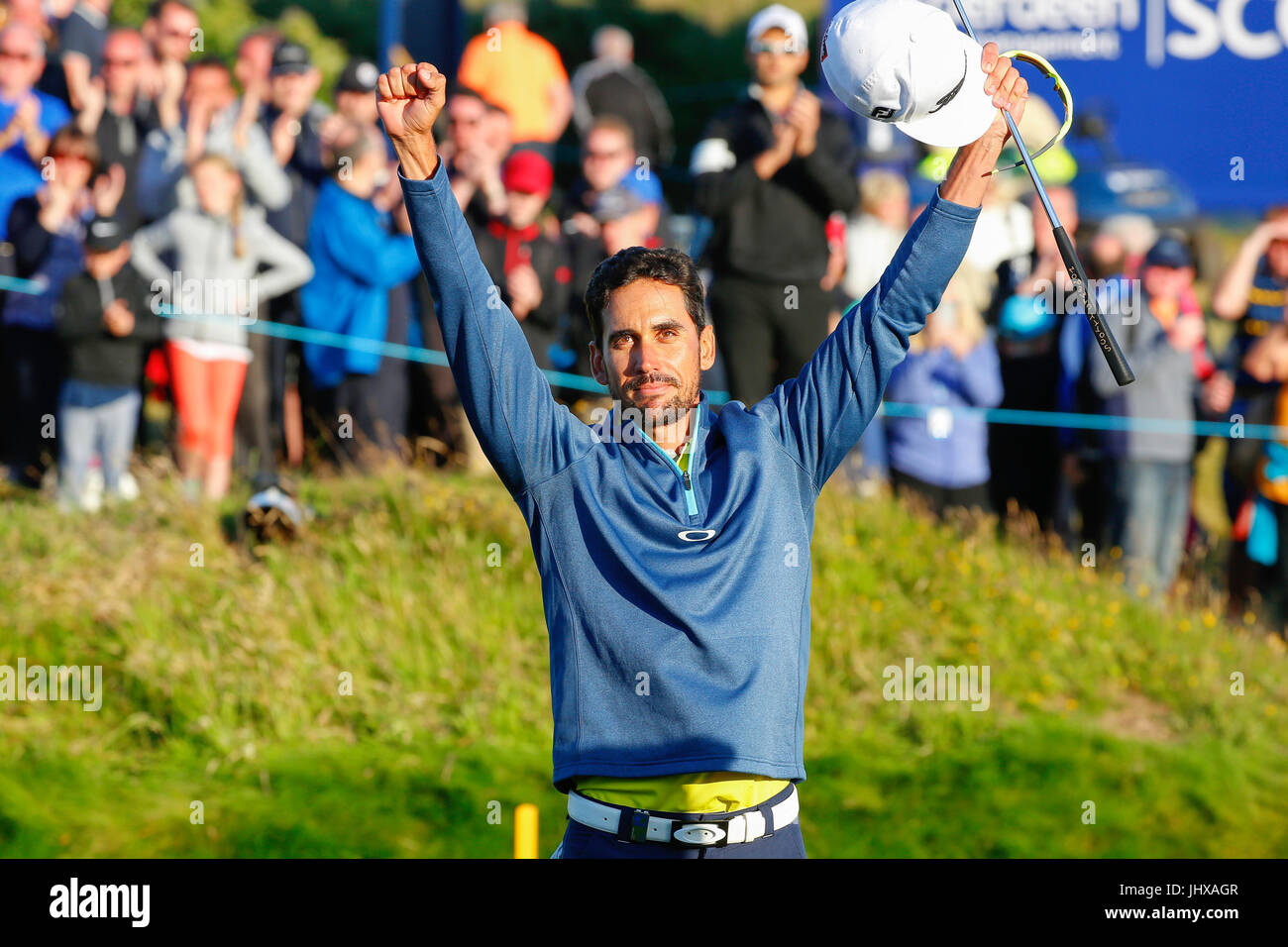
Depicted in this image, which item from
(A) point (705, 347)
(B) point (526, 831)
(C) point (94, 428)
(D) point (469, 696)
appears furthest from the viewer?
(C) point (94, 428)

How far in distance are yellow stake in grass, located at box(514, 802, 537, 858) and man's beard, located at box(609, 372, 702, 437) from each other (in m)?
1.27

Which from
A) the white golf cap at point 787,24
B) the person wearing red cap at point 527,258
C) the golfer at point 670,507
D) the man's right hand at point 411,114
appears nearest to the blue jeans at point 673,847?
the golfer at point 670,507

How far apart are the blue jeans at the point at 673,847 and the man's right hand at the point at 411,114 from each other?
1.35 meters

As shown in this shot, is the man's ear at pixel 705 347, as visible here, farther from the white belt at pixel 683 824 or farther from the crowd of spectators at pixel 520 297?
the crowd of spectators at pixel 520 297

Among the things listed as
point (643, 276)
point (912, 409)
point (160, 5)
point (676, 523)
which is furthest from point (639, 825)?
point (160, 5)

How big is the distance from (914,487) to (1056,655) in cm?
124

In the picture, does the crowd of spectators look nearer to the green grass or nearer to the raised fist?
the green grass

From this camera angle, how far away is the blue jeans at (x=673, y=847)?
3186 millimetres

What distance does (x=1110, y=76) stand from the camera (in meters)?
9.69

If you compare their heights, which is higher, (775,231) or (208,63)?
(208,63)

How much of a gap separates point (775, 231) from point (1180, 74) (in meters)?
2.97

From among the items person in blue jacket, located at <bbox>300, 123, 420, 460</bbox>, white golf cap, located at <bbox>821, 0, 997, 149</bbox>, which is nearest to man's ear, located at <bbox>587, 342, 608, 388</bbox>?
white golf cap, located at <bbox>821, 0, 997, 149</bbox>

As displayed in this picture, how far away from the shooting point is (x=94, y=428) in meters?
8.47

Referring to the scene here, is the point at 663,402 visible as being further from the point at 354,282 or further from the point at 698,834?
the point at 354,282
